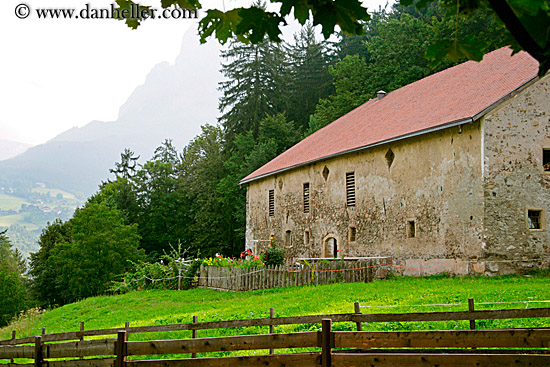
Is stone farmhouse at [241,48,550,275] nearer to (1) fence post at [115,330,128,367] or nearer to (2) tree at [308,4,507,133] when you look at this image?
(2) tree at [308,4,507,133]

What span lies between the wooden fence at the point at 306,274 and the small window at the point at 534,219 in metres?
5.21

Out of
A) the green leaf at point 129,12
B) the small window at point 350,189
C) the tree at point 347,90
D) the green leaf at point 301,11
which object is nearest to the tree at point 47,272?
the tree at point 347,90

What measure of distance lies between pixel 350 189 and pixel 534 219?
7727 millimetres

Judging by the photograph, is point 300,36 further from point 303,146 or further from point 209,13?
point 209,13

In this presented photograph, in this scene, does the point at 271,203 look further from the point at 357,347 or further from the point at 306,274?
the point at 357,347

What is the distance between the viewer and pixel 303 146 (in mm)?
30562

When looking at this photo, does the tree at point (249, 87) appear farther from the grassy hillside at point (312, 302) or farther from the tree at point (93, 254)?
the grassy hillside at point (312, 302)

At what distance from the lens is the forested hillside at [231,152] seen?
37.8 meters

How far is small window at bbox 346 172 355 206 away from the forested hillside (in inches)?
545

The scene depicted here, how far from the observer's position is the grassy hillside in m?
11.4

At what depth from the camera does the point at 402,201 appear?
786 inches

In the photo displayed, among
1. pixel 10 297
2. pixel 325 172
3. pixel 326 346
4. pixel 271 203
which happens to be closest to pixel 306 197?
pixel 325 172

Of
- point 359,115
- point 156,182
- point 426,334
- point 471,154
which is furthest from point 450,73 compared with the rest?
point 156,182

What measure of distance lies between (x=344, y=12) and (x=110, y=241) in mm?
44227
